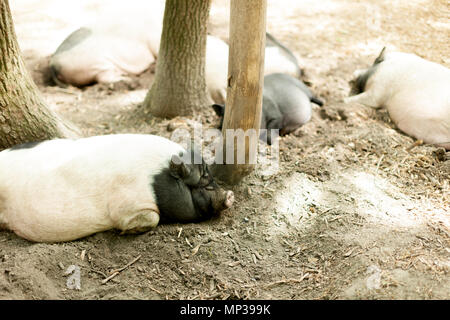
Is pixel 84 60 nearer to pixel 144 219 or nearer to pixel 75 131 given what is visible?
pixel 75 131

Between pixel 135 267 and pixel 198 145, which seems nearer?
pixel 135 267

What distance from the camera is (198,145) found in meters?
4.22

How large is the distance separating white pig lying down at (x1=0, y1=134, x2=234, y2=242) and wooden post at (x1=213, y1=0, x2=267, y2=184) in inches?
20.0

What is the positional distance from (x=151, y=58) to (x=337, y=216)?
3.79 meters

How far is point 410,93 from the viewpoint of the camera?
4.80 metres

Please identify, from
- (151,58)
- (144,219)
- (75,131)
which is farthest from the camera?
(151,58)

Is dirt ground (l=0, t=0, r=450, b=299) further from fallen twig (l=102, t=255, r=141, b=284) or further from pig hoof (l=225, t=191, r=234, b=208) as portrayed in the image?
pig hoof (l=225, t=191, r=234, b=208)

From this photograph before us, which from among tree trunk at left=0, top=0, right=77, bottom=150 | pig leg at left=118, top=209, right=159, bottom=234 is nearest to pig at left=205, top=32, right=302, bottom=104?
tree trunk at left=0, top=0, right=77, bottom=150

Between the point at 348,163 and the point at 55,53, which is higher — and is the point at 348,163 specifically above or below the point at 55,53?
below

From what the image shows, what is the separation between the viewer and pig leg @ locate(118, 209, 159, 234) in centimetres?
309

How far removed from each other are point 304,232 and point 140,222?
1252mm
